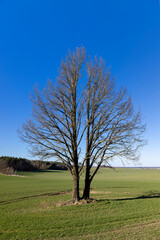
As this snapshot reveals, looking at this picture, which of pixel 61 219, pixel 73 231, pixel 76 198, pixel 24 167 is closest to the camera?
pixel 73 231

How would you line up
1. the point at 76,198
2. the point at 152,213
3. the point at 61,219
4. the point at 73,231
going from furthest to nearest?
1. the point at 76,198
2. the point at 152,213
3. the point at 61,219
4. the point at 73,231

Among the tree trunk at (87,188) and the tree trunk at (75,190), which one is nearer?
the tree trunk at (75,190)

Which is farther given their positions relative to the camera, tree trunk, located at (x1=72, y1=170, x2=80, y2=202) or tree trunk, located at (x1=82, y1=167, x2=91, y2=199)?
tree trunk, located at (x1=82, y1=167, x2=91, y2=199)

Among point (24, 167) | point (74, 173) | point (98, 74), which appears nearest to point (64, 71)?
point (98, 74)

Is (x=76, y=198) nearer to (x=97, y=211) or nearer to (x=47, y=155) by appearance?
(x=97, y=211)

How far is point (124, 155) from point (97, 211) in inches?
186

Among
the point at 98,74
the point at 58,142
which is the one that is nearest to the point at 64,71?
the point at 98,74

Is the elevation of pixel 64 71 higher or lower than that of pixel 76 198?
higher

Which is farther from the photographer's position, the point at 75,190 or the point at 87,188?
the point at 87,188

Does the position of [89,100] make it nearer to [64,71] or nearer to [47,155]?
[64,71]

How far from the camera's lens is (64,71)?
1520 cm

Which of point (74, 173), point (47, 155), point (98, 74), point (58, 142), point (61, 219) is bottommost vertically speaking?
point (61, 219)

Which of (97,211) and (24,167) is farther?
(24,167)

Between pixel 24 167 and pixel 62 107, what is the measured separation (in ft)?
280
